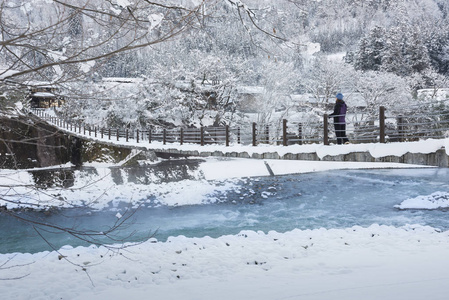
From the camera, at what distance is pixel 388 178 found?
18922 millimetres

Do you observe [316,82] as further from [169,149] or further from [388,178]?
[169,149]

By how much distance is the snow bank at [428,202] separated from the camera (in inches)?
488

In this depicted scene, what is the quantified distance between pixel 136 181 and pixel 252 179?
7.09 metres

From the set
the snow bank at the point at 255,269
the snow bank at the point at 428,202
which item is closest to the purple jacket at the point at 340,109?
the snow bank at the point at 255,269

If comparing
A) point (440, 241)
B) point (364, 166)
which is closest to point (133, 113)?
point (364, 166)

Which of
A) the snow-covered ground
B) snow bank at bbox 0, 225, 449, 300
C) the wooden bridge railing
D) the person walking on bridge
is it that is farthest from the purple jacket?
snow bank at bbox 0, 225, 449, 300

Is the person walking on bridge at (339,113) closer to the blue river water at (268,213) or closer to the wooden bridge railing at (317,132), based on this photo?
the wooden bridge railing at (317,132)

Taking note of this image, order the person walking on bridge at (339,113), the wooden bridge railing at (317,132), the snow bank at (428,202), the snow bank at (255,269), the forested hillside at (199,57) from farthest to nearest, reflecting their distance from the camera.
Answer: the snow bank at (428,202), the person walking on bridge at (339,113), the wooden bridge railing at (317,132), the snow bank at (255,269), the forested hillside at (199,57)

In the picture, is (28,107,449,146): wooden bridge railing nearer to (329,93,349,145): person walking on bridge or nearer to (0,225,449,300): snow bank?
(329,93,349,145): person walking on bridge

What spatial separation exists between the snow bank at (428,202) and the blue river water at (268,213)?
0.51 m

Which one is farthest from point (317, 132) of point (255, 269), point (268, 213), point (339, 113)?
point (268, 213)

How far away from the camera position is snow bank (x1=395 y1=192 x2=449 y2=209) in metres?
12.4

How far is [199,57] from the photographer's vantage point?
26516mm

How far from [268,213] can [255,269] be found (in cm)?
716
